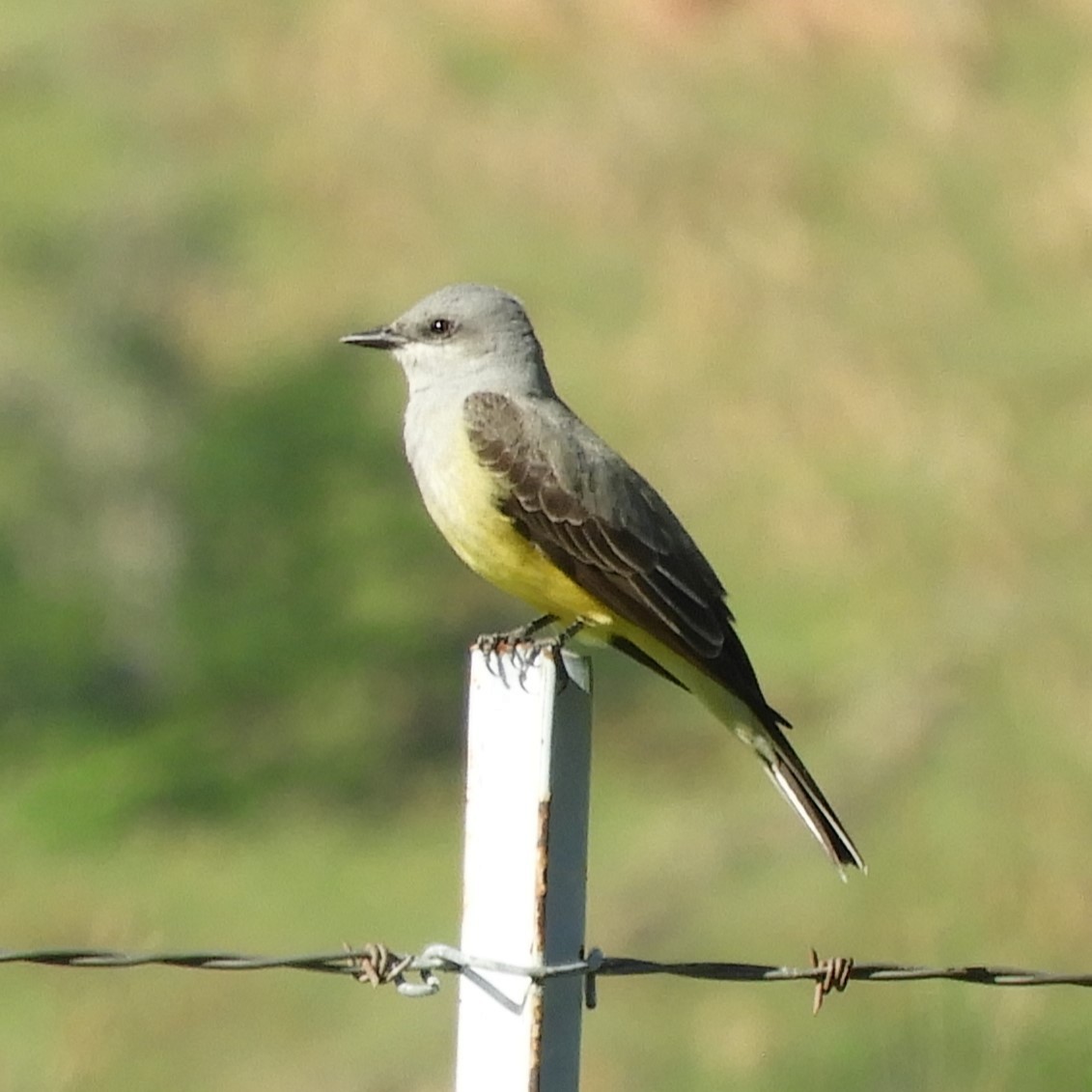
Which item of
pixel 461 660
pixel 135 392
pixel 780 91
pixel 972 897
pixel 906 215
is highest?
pixel 780 91

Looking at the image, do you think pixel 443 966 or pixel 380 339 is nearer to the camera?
pixel 443 966

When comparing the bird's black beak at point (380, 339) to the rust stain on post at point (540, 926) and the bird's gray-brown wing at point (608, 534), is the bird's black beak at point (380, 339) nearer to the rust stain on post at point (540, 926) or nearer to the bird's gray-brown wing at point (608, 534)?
the bird's gray-brown wing at point (608, 534)

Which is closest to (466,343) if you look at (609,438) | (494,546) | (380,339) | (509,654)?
(380,339)

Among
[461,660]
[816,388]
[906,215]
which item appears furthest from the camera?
[906,215]

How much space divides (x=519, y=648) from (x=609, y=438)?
8.49 m

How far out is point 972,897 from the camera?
9.33 meters

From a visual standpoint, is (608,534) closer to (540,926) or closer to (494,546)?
(494,546)

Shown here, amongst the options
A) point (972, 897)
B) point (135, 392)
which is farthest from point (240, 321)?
point (972, 897)

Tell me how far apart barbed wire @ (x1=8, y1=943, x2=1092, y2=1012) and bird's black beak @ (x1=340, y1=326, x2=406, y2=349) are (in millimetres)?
2442

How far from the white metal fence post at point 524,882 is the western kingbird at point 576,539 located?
173 cm

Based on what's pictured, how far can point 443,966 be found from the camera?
11.0ft

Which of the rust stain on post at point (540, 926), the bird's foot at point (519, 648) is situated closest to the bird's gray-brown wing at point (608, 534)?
the bird's foot at point (519, 648)

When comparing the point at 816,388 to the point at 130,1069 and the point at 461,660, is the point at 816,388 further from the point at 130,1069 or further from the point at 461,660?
the point at 130,1069

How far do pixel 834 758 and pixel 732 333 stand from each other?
366 cm
